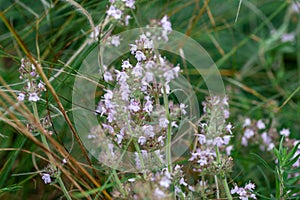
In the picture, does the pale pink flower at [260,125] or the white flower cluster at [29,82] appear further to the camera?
the pale pink flower at [260,125]

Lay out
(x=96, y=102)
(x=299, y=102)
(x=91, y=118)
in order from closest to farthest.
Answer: (x=91, y=118) → (x=96, y=102) → (x=299, y=102)

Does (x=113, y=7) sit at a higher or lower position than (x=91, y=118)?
higher

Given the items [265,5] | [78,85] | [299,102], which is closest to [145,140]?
[78,85]

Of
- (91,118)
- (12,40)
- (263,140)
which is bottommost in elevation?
(263,140)

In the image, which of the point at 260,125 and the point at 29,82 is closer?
the point at 29,82

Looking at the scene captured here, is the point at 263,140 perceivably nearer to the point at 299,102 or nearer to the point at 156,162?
the point at 299,102

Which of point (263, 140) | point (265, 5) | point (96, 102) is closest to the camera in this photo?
point (96, 102)

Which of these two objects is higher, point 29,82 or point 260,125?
point 29,82

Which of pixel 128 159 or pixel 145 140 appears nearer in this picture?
pixel 145 140

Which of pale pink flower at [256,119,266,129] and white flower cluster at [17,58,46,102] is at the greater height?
white flower cluster at [17,58,46,102]

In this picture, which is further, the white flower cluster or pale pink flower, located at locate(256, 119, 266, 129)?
pale pink flower, located at locate(256, 119, 266, 129)

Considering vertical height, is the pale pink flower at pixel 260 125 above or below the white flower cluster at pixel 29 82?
below
